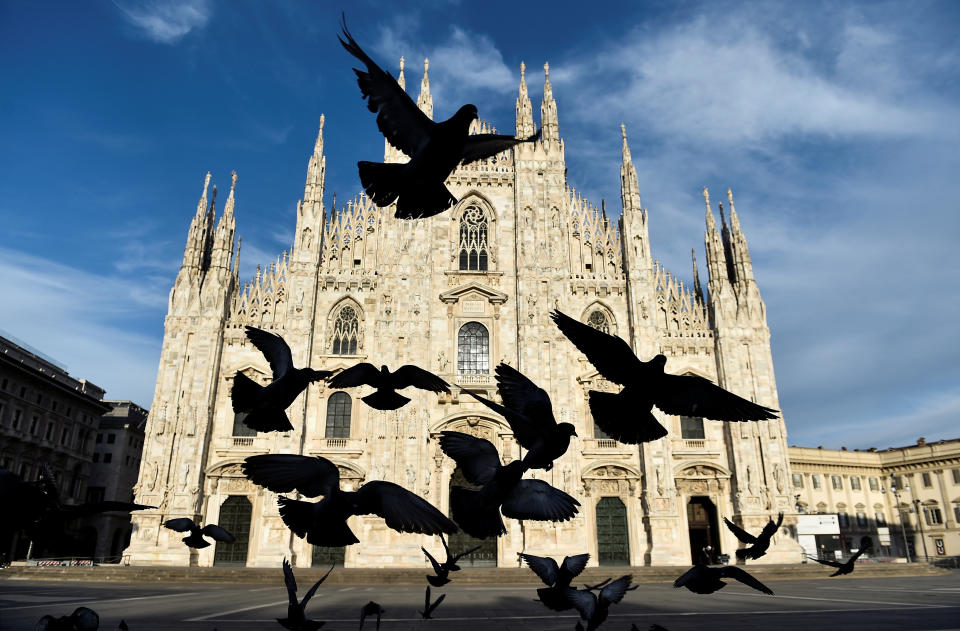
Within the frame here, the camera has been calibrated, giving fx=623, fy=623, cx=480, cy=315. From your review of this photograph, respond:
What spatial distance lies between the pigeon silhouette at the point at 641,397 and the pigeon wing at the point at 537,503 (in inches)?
26.1

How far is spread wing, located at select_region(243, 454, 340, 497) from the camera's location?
456cm

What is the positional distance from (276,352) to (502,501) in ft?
8.70

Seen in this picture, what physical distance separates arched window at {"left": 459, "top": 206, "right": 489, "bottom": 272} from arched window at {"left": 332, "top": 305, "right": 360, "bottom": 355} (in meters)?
6.42

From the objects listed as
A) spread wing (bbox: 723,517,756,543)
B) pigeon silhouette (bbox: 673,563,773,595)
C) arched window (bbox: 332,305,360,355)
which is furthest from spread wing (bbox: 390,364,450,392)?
arched window (bbox: 332,305,360,355)

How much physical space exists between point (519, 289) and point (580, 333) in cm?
2754

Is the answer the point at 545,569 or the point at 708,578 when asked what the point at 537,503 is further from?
the point at 708,578

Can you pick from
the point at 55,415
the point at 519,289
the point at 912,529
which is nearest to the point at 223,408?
the point at 519,289

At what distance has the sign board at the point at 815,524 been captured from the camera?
29.4m

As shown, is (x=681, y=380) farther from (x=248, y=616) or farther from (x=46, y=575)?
(x=46, y=575)

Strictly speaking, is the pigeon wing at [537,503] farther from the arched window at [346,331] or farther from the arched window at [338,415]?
the arched window at [346,331]

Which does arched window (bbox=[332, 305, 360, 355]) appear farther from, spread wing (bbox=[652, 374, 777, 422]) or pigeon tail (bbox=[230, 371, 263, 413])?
spread wing (bbox=[652, 374, 777, 422])

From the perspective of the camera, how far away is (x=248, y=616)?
439 inches

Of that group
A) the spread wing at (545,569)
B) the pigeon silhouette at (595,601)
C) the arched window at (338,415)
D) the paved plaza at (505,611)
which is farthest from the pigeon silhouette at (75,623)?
the arched window at (338,415)

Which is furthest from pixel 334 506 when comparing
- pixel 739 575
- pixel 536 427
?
pixel 739 575
